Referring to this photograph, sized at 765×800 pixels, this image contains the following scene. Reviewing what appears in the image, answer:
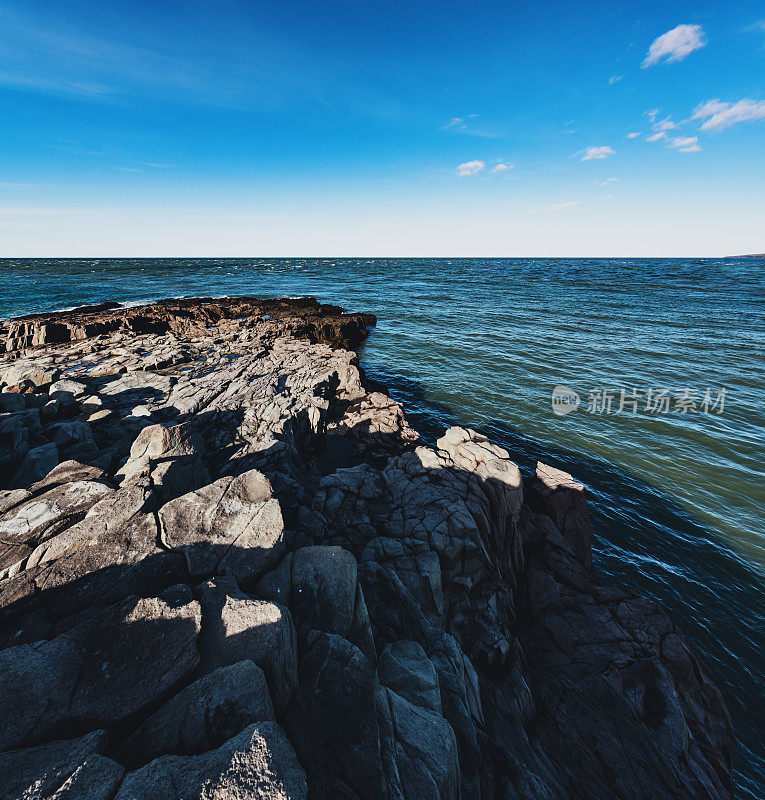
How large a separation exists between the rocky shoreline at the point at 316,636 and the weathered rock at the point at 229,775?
0.02 m

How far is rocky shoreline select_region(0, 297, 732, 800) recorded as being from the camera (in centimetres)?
413

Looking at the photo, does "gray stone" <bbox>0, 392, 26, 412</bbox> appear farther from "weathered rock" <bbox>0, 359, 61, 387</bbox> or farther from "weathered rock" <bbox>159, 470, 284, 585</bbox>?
"weathered rock" <bbox>159, 470, 284, 585</bbox>

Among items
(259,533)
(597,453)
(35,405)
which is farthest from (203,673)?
(597,453)

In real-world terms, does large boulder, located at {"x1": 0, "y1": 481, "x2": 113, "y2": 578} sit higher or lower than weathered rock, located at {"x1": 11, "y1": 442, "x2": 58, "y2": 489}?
higher

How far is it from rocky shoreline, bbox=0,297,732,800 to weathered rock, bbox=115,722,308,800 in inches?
0.8

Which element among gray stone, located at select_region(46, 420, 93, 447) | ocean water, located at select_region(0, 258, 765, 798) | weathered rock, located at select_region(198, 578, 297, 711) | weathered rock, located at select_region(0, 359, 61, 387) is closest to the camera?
weathered rock, located at select_region(198, 578, 297, 711)

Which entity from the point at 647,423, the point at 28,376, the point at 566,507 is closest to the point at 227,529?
the point at 566,507

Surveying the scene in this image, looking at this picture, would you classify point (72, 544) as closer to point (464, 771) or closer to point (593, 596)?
point (464, 771)

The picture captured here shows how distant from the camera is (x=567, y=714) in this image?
783 centimetres

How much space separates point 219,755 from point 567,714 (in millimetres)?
8177

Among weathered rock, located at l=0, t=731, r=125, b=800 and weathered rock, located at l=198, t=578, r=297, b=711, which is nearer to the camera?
weathered rock, located at l=0, t=731, r=125, b=800

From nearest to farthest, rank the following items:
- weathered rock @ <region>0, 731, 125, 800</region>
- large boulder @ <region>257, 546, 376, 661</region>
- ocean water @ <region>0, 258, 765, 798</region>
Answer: weathered rock @ <region>0, 731, 125, 800</region> → large boulder @ <region>257, 546, 376, 661</region> → ocean water @ <region>0, 258, 765, 798</region>
